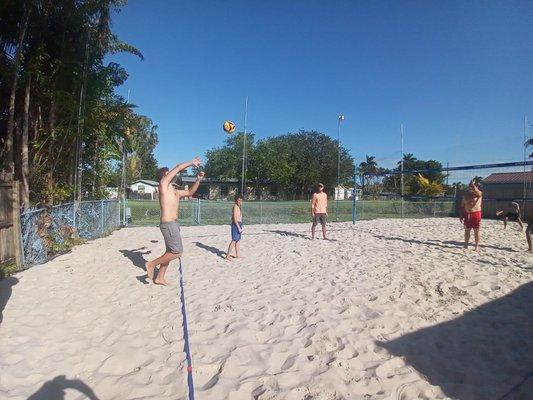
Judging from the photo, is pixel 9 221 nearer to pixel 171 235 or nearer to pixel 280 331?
pixel 171 235

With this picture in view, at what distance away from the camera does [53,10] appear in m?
8.02

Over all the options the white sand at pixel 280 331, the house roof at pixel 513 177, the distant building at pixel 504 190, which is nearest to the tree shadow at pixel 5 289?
the white sand at pixel 280 331

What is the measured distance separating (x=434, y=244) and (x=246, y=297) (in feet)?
18.9

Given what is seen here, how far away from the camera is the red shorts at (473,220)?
772 cm

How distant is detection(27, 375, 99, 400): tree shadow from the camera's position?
8.25ft

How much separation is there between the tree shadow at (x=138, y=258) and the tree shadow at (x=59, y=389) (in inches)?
109

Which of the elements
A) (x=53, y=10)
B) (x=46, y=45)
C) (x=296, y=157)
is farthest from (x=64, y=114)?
(x=296, y=157)

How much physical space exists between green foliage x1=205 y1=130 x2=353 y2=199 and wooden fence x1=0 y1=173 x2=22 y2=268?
136 ft

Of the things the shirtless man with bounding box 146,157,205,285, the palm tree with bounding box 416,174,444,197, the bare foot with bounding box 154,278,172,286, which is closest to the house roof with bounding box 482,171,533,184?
the palm tree with bounding box 416,174,444,197

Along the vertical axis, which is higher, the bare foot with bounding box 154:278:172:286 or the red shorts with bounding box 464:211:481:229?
the red shorts with bounding box 464:211:481:229

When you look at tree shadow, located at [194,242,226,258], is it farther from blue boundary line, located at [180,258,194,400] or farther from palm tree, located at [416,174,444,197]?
palm tree, located at [416,174,444,197]

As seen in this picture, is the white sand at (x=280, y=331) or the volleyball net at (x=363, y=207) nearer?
the white sand at (x=280, y=331)

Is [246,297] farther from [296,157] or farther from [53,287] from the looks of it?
[296,157]

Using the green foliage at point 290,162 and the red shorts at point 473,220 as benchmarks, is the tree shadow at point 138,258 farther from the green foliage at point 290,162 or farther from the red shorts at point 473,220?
the green foliage at point 290,162
